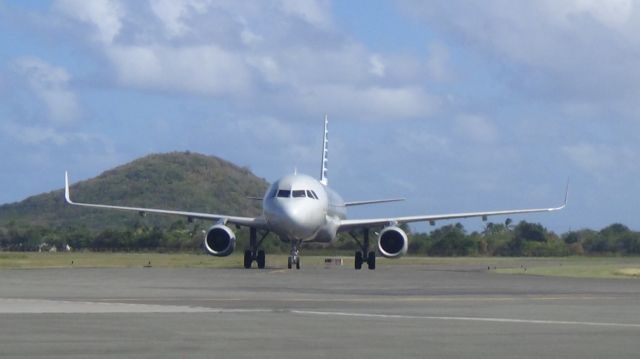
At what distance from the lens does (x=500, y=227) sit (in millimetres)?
109938

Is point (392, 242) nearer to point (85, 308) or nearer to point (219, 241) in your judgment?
point (219, 241)

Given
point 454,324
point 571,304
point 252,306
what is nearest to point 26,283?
point 252,306

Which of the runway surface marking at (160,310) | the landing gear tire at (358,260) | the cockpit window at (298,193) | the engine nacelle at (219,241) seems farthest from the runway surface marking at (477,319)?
the landing gear tire at (358,260)

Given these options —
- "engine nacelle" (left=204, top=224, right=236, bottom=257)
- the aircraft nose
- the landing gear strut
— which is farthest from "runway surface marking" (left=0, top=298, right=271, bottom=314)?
"engine nacelle" (left=204, top=224, right=236, bottom=257)

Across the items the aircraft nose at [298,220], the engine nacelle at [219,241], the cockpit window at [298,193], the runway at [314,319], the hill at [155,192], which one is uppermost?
the hill at [155,192]

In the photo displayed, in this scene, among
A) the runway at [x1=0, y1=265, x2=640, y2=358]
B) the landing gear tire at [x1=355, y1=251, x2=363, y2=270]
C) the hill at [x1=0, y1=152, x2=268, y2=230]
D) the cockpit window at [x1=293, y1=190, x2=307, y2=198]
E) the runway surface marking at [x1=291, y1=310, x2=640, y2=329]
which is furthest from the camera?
the hill at [x1=0, y1=152, x2=268, y2=230]

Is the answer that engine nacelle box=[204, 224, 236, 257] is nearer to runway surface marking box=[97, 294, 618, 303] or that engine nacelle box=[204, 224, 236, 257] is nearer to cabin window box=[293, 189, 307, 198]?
cabin window box=[293, 189, 307, 198]

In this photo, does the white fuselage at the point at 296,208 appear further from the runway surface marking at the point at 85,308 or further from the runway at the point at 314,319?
the runway surface marking at the point at 85,308

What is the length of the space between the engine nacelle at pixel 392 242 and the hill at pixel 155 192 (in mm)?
117152

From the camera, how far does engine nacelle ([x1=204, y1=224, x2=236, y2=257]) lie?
48.6m

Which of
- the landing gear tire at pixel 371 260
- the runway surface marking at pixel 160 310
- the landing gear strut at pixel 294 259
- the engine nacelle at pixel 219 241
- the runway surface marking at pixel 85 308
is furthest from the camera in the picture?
the landing gear tire at pixel 371 260

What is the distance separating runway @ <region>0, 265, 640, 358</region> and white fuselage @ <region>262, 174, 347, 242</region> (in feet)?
36.0

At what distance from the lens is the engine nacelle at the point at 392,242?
4950cm

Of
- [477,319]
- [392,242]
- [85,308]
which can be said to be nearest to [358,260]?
[392,242]
